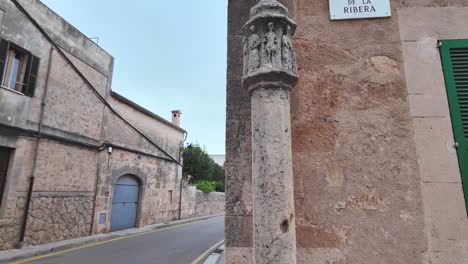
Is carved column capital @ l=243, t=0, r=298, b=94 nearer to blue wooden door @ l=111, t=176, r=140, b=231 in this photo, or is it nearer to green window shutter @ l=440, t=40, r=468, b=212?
green window shutter @ l=440, t=40, r=468, b=212

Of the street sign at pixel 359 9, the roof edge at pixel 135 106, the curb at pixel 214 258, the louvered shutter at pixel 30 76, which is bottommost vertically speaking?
the curb at pixel 214 258

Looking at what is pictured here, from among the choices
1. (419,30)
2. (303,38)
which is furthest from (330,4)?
(419,30)

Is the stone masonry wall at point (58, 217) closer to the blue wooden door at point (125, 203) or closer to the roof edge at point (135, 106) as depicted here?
the blue wooden door at point (125, 203)

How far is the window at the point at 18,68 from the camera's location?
750cm

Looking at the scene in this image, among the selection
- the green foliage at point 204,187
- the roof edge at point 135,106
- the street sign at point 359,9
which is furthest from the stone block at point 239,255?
the green foliage at point 204,187

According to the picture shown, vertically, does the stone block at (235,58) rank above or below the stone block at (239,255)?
above

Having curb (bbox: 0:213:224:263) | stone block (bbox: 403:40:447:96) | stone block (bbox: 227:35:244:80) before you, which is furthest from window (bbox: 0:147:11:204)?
stone block (bbox: 403:40:447:96)

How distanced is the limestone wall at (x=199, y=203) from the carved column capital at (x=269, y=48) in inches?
628

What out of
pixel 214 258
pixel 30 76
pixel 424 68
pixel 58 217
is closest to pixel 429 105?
pixel 424 68

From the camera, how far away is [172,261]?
6559 millimetres

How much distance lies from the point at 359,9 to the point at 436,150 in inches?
51.6

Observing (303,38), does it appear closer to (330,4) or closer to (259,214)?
(330,4)

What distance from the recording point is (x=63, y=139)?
907cm

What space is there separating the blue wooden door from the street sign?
1112cm
